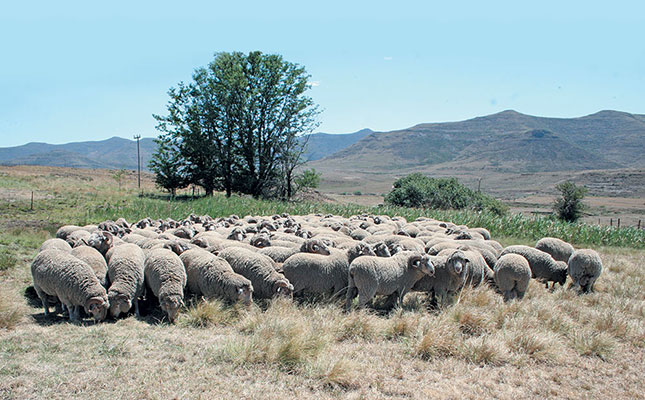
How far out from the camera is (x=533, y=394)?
17.6 ft

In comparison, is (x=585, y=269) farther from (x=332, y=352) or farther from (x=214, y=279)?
(x=214, y=279)

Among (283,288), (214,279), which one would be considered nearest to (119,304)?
(214,279)

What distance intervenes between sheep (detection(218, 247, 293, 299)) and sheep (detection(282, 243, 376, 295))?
0.98 feet

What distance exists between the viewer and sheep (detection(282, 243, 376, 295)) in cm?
866

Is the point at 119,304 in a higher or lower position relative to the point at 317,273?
lower

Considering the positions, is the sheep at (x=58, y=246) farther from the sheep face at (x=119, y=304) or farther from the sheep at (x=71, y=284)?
the sheep face at (x=119, y=304)

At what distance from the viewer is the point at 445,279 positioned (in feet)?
29.4

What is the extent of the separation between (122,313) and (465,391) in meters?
6.02

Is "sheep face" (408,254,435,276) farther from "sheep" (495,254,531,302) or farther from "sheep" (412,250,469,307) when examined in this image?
"sheep" (495,254,531,302)

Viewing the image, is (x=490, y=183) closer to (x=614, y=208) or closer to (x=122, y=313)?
(x=614, y=208)

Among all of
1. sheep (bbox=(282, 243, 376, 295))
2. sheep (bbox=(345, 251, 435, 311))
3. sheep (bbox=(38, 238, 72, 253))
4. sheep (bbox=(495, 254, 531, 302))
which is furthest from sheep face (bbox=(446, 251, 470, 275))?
sheep (bbox=(38, 238, 72, 253))

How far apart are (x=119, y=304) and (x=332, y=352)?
3.79 meters

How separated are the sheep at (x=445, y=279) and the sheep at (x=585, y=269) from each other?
3260mm

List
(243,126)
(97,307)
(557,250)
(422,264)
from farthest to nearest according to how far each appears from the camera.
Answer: (243,126)
(557,250)
(422,264)
(97,307)
